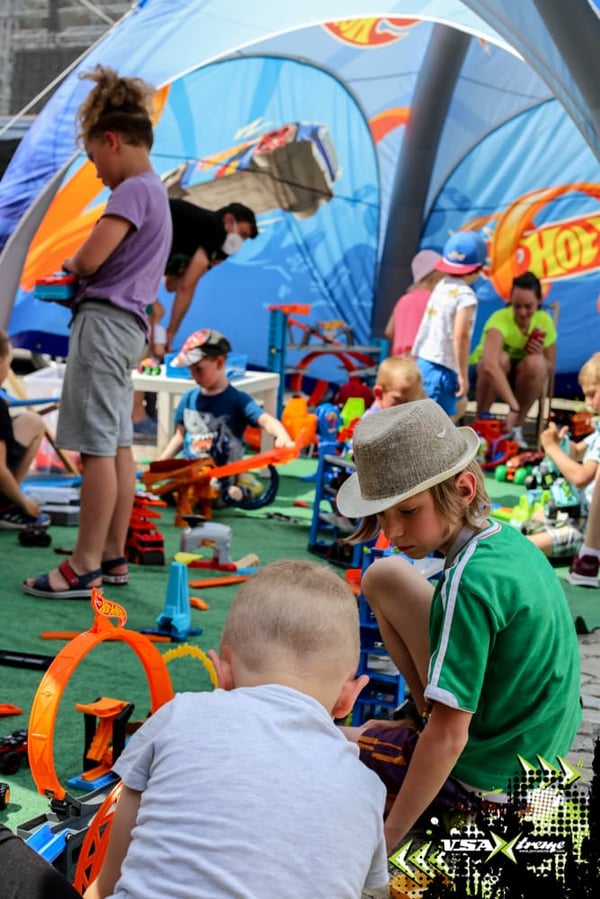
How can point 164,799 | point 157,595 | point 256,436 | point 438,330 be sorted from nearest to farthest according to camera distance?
point 164,799
point 157,595
point 438,330
point 256,436

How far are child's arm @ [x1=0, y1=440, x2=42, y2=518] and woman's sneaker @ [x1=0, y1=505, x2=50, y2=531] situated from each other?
26 mm

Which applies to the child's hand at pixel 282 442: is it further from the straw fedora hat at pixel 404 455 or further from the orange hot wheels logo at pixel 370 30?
the orange hot wheels logo at pixel 370 30

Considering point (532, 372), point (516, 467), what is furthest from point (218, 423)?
point (532, 372)

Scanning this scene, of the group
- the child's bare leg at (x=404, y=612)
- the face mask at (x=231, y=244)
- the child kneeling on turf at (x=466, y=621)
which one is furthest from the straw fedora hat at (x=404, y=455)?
the face mask at (x=231, y=244)

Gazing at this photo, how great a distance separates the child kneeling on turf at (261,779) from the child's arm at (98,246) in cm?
242

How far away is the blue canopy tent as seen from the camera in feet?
27.2

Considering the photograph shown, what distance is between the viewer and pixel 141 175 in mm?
3920

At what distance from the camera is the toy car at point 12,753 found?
254cm

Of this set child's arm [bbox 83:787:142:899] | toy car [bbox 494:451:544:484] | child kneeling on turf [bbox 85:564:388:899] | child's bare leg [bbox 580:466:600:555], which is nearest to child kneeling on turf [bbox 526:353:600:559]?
child's bare leg [bbox 580:466:600:555]

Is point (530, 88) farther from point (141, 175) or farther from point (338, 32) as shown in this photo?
point (141, 175)

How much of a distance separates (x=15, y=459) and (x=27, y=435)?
5.3 inches

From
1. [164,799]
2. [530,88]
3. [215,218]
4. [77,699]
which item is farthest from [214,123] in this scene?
[164,799]

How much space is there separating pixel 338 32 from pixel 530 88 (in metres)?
1.53

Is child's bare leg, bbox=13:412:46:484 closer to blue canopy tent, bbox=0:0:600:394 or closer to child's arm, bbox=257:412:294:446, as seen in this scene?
child's arm, bbox=257:412:294:446
